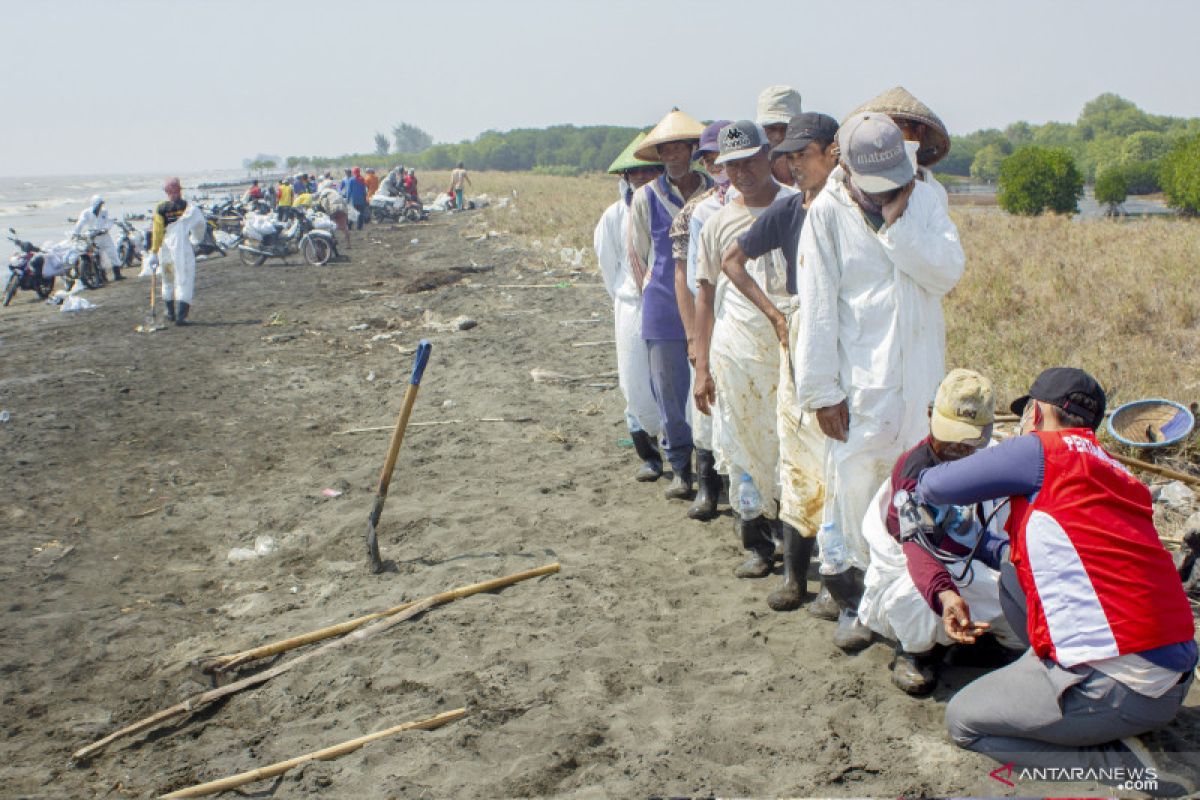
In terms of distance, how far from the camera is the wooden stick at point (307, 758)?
3.22 meters

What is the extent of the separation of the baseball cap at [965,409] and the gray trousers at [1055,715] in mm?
670

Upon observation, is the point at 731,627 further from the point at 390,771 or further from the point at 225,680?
the point at 225,680

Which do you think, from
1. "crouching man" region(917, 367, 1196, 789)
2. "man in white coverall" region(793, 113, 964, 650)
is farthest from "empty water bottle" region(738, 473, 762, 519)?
"crouching man" region(917, 367, 1196, 789)

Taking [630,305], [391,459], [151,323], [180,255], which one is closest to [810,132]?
[630,305]

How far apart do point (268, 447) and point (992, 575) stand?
5732 millimetres

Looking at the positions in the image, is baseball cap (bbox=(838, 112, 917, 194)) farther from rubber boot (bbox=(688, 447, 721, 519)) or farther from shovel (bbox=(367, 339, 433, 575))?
shovel (bbox=(367, 339, 433, 575))

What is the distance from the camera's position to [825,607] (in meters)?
3.94

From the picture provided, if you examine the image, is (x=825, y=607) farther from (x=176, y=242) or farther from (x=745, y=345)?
(x=176, y=242)

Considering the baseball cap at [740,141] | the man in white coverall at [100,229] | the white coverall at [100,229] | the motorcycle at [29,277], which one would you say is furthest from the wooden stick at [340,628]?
the white coverall at [100,229]

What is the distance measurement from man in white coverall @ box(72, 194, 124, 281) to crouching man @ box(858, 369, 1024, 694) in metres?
17.0

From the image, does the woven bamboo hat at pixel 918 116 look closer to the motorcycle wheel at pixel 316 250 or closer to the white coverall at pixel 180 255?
the white coverall at pixel 180 255

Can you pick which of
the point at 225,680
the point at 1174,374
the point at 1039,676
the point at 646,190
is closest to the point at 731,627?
the point at 1039,676

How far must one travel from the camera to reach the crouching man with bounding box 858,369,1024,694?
305 centimetres

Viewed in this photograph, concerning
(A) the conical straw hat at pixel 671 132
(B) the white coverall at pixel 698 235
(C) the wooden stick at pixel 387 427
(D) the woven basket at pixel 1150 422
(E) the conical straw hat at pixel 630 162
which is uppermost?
(A) the conical straw hat at pixel 671 132
